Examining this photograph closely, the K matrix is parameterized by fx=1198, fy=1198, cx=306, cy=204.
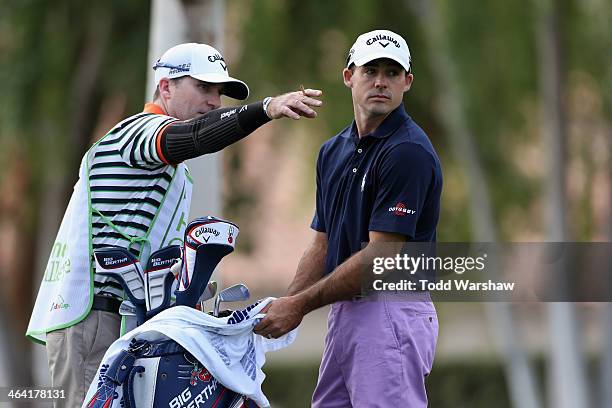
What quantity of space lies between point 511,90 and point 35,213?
6254 millimetres

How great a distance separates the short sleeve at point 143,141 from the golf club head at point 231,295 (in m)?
0.52

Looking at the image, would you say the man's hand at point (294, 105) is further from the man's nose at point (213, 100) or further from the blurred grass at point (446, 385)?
the blurred grass at point (446, 385)

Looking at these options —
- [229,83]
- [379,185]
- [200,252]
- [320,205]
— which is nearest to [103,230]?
[200,252]

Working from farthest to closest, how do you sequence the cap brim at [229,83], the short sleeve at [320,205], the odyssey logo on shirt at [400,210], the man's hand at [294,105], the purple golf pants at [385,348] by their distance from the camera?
the short sleeve at [320,205] → the cap brim at [229,83] → the purple golf pants at [385,348] → the odyssey logo on shirt at [400,210] → the man's hand at [294,105]

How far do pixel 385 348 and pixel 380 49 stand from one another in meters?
1.11

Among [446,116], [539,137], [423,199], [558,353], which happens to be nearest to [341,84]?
[446,116]

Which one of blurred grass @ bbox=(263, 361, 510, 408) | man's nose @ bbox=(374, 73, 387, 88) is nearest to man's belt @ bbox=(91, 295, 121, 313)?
man's nose @ bbox=(374, 73, 387, 88)

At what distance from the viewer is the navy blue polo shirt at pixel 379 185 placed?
14.1ft

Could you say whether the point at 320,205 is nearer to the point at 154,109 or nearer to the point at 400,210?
the point at 400,210

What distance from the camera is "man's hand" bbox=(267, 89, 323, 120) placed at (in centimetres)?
405

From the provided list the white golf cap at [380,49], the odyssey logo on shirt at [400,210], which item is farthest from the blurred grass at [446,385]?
the odyssey logo on shirt at [400,210]

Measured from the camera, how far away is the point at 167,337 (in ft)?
13.6

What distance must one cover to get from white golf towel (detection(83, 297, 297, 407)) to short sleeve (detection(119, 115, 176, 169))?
0.57m

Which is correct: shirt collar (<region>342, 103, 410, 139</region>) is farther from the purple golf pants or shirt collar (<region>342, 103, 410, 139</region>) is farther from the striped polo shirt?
the striped polo shirt
